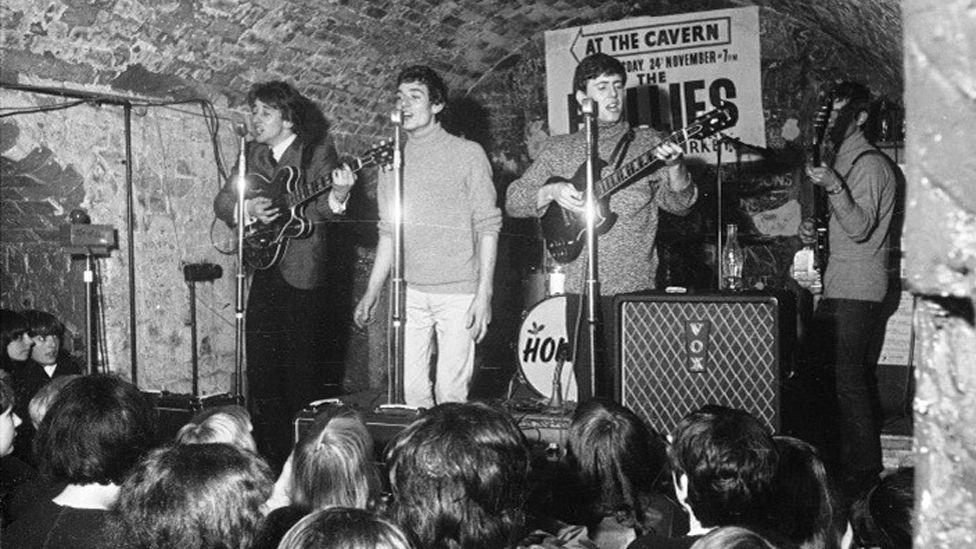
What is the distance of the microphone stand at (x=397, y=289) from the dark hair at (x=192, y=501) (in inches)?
87.0

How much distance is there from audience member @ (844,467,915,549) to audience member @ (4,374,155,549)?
1754 millimetres

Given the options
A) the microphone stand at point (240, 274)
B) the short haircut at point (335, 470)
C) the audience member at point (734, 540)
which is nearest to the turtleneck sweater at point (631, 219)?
the microphone stand at point (240, 274)

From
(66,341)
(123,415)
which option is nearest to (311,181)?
(66,341)

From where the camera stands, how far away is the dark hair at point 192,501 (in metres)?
1.80

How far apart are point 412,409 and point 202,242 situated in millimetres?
2709

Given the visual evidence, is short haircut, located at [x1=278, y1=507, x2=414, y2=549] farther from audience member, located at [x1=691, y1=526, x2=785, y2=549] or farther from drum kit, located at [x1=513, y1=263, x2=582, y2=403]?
drum kit, located at [x1=513, y1=263, x2=582, y2=403]

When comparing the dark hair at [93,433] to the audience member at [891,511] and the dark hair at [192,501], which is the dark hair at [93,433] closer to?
the dark hair at [192,501]

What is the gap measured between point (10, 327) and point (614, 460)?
3.59 metres

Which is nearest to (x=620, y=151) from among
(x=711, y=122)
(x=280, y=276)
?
(x=711, y=122)

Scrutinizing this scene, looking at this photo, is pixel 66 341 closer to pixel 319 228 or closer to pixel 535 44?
pixel 319 228

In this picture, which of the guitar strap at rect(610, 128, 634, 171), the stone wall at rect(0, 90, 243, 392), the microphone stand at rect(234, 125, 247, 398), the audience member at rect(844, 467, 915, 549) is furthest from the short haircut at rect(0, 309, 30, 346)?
the audience member at rect(844, 467, 915, 549)

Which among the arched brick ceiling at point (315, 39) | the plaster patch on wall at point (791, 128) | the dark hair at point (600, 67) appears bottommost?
the dark hair at point (600, 67)

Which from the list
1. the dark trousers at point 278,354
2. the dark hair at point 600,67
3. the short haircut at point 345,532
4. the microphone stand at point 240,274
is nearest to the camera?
the short haircut at point 345,532

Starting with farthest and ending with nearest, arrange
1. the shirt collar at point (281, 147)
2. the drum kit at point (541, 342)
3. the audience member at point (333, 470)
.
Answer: the drum kit at point (541, 342)
the shirt collar at point (281, 147)
the audience member at point (333, 470)
